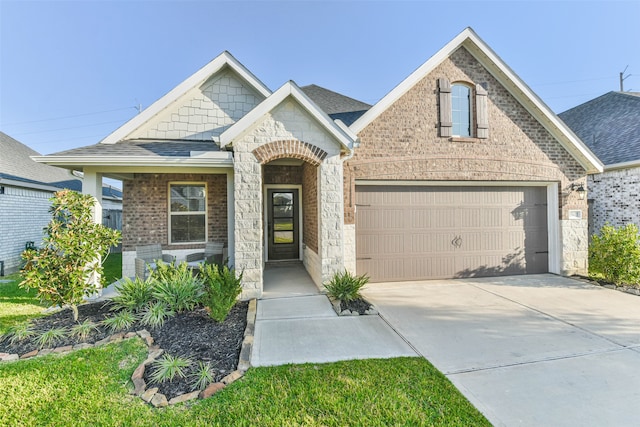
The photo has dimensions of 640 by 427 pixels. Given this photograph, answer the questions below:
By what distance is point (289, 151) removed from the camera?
606 cm

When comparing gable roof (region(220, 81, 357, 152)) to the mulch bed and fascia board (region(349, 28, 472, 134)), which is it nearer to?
fascia board (region(349, 28, 472, 134))

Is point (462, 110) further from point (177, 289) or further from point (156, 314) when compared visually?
point (156, 314)

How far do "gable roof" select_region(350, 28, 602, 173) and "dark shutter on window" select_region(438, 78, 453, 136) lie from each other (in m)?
0.51

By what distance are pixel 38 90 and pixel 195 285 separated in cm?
3690

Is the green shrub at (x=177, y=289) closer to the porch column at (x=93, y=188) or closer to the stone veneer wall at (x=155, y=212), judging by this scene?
the porch column at (x=93, y=188)

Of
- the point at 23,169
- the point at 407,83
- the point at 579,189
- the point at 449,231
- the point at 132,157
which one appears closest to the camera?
the point at 132,157

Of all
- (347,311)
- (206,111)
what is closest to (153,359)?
(347,311)

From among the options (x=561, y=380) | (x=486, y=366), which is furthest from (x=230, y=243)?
(x=561, y=380)

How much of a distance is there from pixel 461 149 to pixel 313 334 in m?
6.11

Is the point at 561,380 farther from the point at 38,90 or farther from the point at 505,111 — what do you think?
the point at 38,90

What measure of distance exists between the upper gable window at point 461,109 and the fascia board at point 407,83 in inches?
36.2

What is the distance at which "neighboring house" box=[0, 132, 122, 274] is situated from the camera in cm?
999

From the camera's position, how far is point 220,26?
42.0 ft

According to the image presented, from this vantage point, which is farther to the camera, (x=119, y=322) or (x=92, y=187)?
(x=92, y=187)
